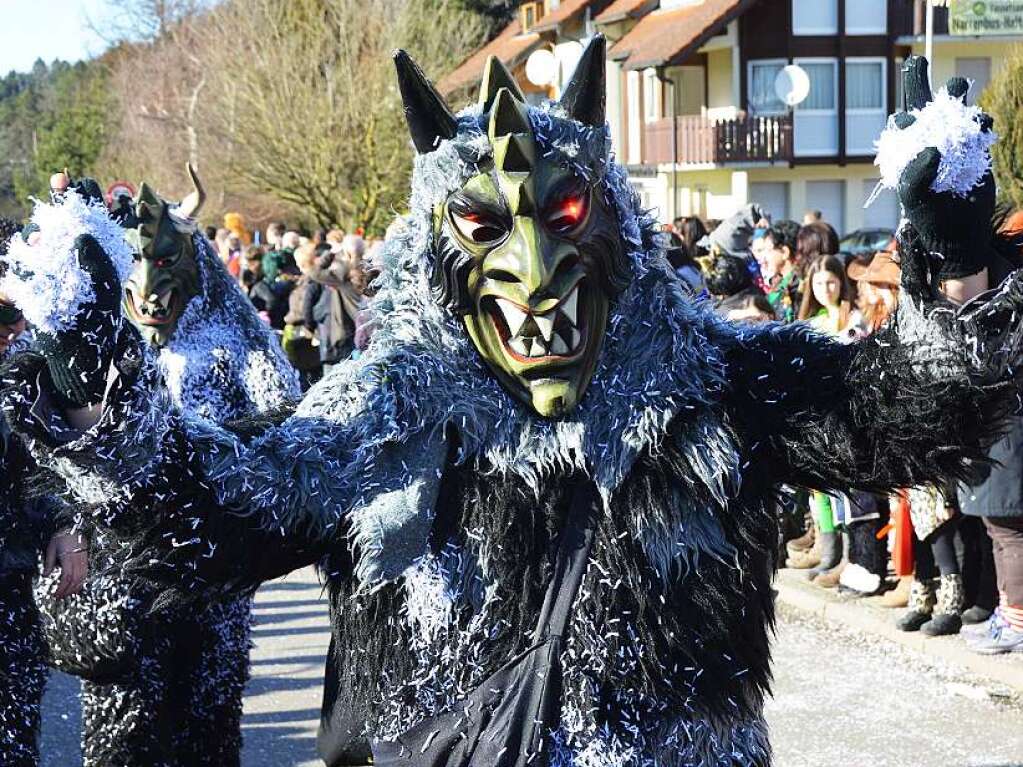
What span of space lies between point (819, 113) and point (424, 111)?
29560mm

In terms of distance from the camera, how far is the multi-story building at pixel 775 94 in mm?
29375

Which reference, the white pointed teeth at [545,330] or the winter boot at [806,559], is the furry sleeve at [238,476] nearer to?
the white pointed teeth at [545,330]

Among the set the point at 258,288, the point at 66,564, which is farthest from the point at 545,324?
the point at 258,288

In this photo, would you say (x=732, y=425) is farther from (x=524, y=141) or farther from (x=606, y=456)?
(x=524, y=141)

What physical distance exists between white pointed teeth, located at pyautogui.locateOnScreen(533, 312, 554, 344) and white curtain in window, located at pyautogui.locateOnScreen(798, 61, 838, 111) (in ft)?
97.1

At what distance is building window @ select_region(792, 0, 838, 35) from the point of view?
1198 inches

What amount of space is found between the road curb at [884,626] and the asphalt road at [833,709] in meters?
0.06

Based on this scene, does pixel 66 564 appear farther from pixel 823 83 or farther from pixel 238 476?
pixel 823 83

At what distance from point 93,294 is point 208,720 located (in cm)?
259

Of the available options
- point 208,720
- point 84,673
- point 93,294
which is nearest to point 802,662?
point 208,720

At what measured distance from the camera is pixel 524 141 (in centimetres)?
263

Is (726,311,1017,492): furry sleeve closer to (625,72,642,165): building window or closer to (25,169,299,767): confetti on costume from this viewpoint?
(25,169,299,767): confetti on costume

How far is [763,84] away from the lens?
99.7ft

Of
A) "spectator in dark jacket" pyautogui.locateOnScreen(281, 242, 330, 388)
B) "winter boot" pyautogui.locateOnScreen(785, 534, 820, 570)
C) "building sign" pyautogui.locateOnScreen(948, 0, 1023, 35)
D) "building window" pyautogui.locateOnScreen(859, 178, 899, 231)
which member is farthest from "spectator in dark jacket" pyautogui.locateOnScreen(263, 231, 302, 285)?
"building window" pyautogui.locateOnScreen(859, 178, 899, 231)
